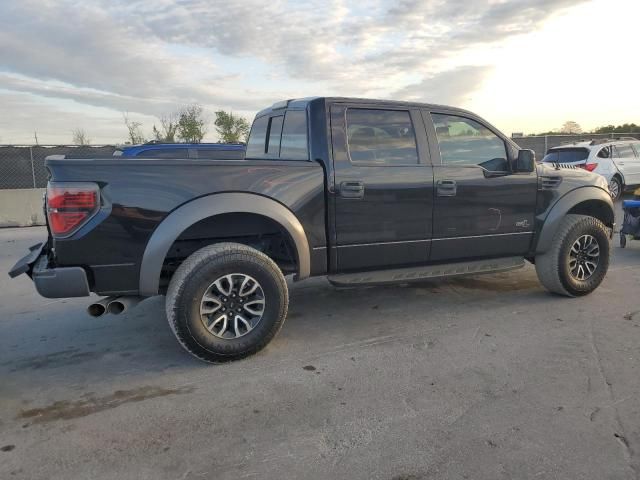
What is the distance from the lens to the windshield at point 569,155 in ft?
43.6

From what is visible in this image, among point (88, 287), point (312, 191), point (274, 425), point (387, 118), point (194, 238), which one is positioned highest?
point (387, 118)

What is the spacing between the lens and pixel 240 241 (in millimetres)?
4164

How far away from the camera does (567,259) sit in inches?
195

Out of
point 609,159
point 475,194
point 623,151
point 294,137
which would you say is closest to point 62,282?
point 294,137

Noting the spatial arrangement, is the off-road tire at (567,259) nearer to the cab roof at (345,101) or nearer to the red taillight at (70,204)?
the cab roof at (345,101)

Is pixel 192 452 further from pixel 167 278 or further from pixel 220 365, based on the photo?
pixel 167 278

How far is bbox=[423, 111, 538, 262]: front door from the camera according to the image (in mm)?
4496

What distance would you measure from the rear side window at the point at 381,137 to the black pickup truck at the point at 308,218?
0.01 meters

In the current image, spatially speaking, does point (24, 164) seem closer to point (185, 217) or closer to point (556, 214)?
point (185, 217)

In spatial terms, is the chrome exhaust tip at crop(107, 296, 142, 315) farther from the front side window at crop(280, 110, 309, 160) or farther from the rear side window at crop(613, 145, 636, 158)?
the rear side window at crop(613, 145, 636, 158)

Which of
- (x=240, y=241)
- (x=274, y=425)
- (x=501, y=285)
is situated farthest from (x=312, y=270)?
(x=501, y=285)

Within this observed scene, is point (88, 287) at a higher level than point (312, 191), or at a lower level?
lower

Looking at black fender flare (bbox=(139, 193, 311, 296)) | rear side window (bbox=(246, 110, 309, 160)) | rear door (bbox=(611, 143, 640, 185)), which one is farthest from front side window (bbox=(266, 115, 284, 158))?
rear door (bbox=(611, 143, 640, 185))

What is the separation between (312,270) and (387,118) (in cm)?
153
